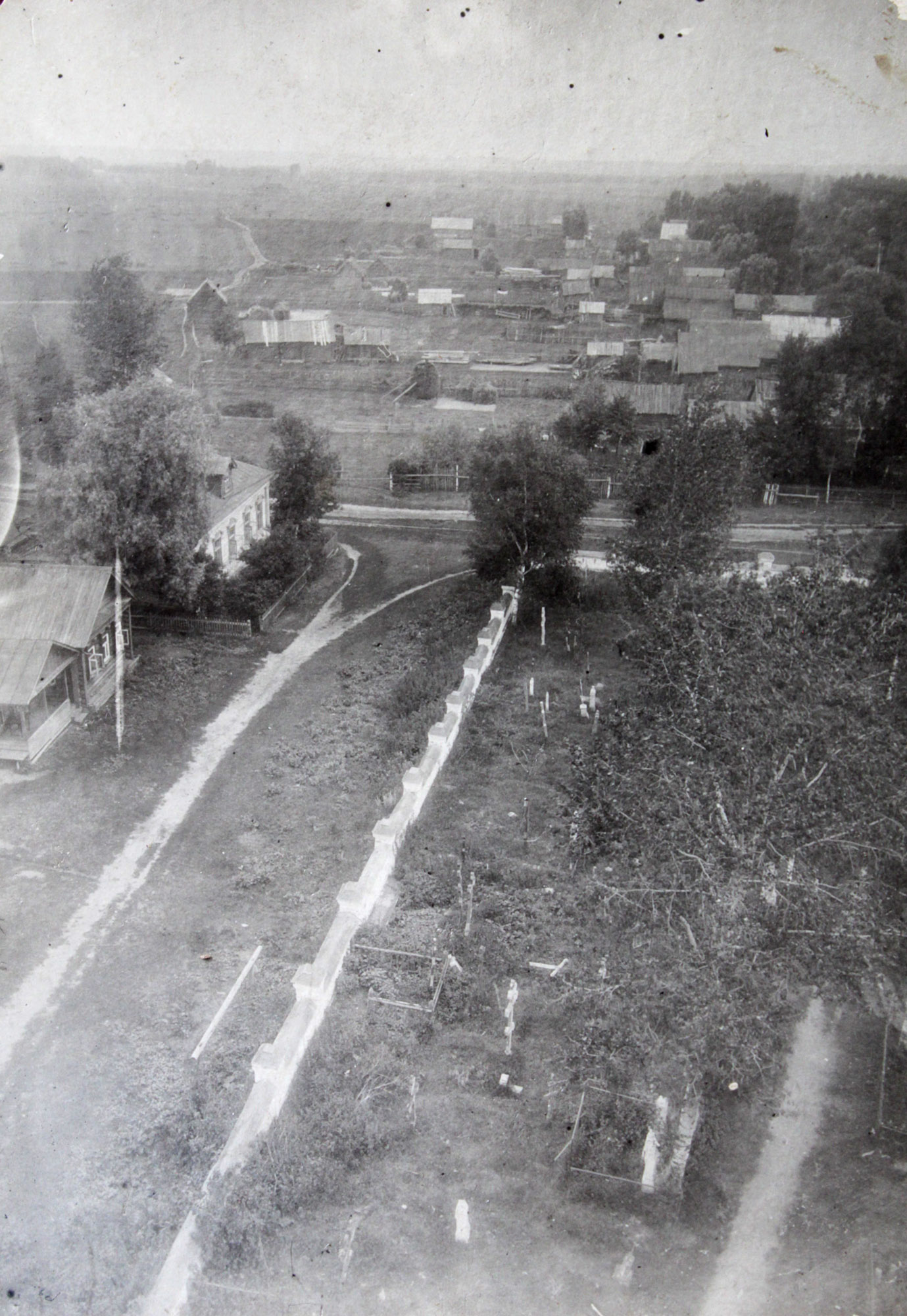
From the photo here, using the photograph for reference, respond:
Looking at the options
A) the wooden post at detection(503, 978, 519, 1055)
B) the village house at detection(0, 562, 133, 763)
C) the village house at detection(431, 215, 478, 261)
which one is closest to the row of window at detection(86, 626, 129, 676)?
the village house at detection(0, 562, 133, 763)

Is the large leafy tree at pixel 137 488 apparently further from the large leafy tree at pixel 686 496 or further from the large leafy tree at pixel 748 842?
the large leafy tree at pixel 748 842

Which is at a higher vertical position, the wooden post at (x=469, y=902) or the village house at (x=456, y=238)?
the village house at (x=456, y=238)

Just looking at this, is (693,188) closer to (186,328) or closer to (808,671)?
(186,328)

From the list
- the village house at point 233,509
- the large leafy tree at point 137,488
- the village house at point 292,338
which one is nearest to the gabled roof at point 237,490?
the village house at point 233,509

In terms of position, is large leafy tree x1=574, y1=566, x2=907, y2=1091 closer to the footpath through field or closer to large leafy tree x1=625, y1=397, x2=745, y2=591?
the footpath through field

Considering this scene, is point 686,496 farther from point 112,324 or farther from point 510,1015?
point 112,324

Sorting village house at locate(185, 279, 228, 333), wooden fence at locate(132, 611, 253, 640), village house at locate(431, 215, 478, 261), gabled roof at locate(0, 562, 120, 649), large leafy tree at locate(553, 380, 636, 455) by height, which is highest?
village house at locate(431, 215, 478, 261)
